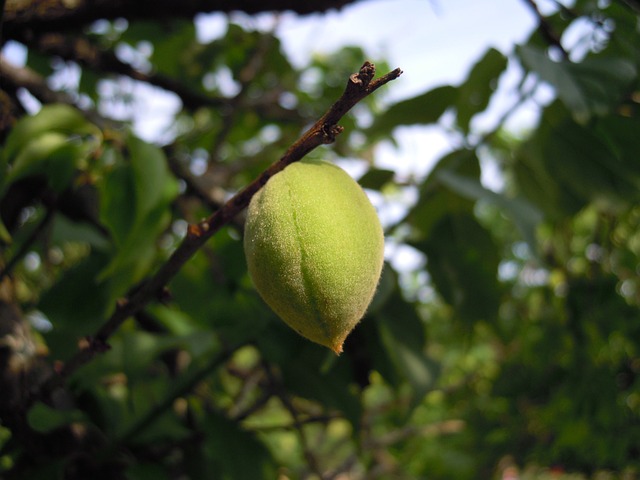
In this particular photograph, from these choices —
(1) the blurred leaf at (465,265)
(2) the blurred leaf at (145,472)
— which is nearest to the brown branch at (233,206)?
(2) the blurred leaf at (145,472)

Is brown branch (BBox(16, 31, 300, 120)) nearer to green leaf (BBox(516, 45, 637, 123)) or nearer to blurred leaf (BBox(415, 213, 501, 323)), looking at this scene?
blurred leaf (BBox(415, 213, 501, 323))

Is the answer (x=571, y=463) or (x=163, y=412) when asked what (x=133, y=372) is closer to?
(x=163, y=412)

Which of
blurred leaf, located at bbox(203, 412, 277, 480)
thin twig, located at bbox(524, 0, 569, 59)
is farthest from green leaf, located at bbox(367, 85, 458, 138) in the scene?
blurred leaf, located at bbox(203, 412, 277, 480)

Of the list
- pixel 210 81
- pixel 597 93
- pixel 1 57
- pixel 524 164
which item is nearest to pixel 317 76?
pixel 210 81

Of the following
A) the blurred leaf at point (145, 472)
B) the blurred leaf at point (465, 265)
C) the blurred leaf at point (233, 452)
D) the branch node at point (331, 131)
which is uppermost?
the branch node at point (331, 131)

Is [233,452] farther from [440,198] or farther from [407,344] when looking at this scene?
[440,198]

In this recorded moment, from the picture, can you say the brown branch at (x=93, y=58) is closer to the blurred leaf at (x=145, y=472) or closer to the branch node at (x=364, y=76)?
the blurred leaf at (x=145, y=472)

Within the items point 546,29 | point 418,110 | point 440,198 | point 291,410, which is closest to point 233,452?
point 291,410
